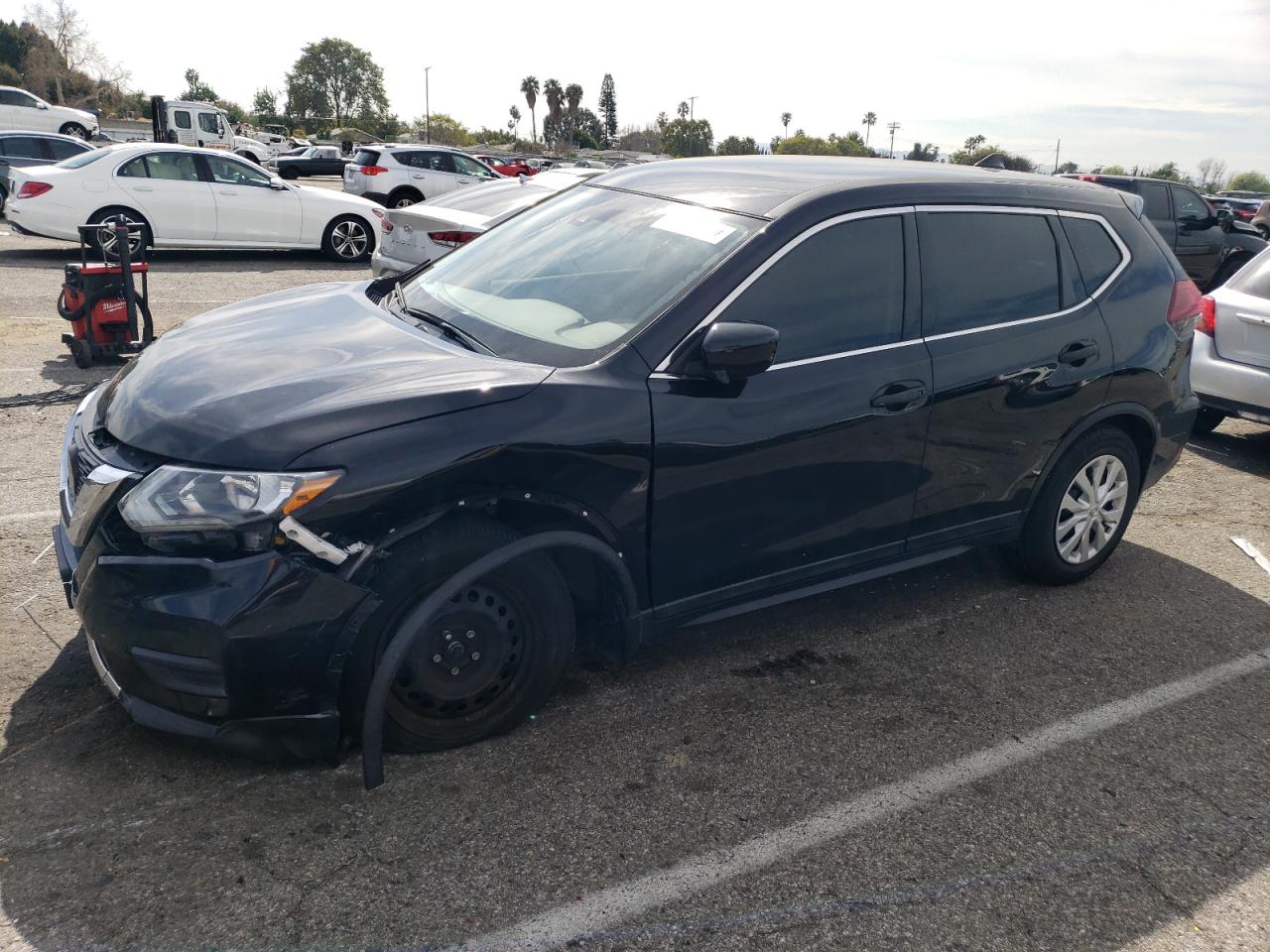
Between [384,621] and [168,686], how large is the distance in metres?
0.59

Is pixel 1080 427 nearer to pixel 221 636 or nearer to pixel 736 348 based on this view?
pixel 736 348

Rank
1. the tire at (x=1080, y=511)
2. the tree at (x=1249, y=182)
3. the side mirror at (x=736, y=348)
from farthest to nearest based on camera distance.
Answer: the tree at (x=1249, y=182) < the tire at (x=1080, y=511) < the side mirror at (x=736, y=348)

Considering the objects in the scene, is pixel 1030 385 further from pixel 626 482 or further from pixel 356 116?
pixel 356 116

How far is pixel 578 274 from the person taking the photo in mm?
3787

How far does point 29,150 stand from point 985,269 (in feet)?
59.7

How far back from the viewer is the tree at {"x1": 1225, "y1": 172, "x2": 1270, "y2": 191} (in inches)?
2913

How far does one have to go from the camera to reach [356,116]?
114m

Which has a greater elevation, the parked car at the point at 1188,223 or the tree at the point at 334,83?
the tree at the point at 334,83

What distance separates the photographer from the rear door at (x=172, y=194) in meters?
13.2

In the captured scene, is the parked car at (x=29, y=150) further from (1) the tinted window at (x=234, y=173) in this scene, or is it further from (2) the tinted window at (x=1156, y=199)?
(2) the tinted window at (x=1156, y=199)

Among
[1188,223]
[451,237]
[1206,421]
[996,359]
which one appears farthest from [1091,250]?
[1188,223]

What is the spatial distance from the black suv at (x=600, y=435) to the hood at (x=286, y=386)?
0.5 inches

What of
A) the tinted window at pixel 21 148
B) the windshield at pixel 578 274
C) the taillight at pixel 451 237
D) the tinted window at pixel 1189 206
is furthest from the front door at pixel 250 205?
the tinted window at pixel 1189 206

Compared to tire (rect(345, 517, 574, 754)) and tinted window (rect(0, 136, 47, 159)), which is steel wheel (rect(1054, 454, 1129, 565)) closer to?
tire (rect(345, 517, 574, 754))
